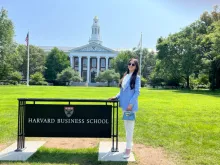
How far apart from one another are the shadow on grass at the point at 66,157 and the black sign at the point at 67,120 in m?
0.40

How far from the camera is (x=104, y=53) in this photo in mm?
99688

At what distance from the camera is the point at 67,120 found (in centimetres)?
558

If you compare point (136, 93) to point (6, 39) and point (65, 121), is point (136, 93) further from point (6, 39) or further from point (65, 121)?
point (6, 39)

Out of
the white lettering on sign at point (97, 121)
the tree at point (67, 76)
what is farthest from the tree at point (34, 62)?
the white lettering on sign at point (97, 121)

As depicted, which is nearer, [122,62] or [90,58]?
[122,62]

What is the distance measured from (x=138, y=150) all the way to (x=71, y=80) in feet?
238

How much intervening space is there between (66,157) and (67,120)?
73 cm

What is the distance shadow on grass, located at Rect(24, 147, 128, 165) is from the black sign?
0.40m

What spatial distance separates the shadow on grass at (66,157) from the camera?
16.8 feet

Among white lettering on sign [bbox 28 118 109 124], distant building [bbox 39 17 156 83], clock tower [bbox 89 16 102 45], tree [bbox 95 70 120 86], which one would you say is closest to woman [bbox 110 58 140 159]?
white lettering on sign [bbox 28 118 109 124]

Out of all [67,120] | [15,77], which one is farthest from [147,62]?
[67,120]

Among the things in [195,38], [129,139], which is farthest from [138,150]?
[195,38]

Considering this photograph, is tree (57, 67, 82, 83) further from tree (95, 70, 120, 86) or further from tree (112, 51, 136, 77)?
tree (112, 51, 136, 77)

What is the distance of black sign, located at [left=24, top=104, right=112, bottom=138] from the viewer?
5.58m
